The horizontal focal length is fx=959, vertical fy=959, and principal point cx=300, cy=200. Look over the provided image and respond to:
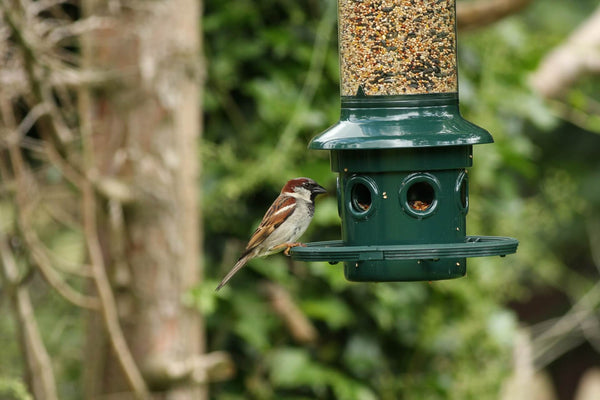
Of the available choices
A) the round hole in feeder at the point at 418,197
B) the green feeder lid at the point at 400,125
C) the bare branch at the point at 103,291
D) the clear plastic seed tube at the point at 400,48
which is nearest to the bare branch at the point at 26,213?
the bare branch at the point at 103,291

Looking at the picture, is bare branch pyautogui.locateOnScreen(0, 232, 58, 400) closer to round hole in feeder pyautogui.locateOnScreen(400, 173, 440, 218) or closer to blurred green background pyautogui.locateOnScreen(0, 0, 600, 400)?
blurred green background pyautogui.locateOnScreen(0, 0, 600, 400)

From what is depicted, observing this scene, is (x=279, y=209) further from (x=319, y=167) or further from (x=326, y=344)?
(x=326, y=344)

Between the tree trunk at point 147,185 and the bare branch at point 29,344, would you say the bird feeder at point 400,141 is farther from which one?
the bare branch at point 29,344

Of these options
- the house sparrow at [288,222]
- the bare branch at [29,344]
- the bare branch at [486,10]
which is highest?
the bare branch at [486,10]

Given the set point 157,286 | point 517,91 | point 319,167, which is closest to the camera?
point 157,286

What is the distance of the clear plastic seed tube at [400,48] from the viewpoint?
3.88m

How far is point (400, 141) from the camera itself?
3.63 meters

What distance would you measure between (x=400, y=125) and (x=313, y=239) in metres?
2.16

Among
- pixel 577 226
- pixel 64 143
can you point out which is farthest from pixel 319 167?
pixel 577 226

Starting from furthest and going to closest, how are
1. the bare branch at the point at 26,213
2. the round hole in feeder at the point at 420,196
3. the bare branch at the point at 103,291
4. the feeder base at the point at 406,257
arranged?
1. the bare branch at the point at 103,291
2. the bare branch at the point at 26,213
3. the round hole in feeder at the point at 420,196
4. the feeder base at the point at 406,257

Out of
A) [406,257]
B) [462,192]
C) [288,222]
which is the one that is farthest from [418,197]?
[288,222]

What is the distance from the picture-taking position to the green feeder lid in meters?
3.63

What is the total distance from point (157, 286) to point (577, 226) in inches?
226

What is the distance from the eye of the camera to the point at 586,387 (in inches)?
362
